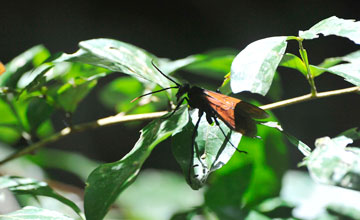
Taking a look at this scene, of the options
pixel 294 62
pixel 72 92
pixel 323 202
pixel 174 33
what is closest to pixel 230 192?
pixel 323 202

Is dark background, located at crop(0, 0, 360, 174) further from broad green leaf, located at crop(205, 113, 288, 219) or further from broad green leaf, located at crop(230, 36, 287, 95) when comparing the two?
broad green leaf, located at crop(230, 36, 287, 95)

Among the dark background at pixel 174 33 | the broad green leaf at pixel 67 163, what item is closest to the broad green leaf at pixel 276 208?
the broad green leaf at pixel 67 163

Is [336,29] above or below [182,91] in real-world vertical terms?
above

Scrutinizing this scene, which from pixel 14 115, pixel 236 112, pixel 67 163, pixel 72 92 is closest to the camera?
pixel 236 112

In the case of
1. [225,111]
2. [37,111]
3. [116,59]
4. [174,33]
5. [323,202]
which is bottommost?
[174,33]

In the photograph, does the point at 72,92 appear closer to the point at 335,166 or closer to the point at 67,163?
the point at 335,166

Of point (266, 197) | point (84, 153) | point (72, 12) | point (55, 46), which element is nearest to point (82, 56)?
point (266, 197)

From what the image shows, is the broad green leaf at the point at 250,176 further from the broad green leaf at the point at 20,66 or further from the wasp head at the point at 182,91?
the broad green leaf at the point at 20,66
